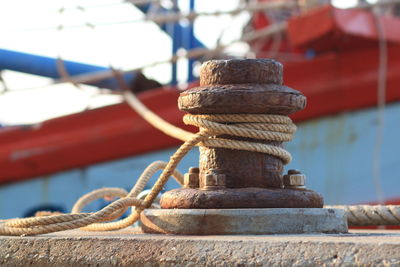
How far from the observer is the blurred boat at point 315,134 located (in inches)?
161

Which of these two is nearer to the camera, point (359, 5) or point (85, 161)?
point (359, 5)

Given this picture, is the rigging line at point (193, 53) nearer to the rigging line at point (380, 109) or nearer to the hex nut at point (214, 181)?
the rigging line at point (380, 109)

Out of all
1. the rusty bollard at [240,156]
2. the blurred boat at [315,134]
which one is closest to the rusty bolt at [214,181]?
the rusty bollard at [240,156]

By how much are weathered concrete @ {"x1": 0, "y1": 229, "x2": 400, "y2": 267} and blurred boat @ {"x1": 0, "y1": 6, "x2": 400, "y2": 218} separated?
2.91 metres

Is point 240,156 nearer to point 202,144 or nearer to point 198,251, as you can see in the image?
point 202,144

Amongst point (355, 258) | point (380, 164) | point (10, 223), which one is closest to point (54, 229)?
point (10, 223)

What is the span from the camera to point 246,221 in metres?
1.35

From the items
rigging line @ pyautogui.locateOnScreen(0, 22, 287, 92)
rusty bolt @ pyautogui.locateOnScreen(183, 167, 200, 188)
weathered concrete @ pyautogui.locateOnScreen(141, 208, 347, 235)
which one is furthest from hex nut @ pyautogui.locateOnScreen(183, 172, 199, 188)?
rigging line @ pyautogui.locateOnScreen(0, 22, 287, 92)

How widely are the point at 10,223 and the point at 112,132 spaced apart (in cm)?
329

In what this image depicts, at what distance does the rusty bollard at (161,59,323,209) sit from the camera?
1.42 m

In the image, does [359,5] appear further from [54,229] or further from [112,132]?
[54,229]

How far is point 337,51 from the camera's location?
4.23 meters

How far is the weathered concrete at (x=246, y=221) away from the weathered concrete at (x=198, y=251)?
0.24ft

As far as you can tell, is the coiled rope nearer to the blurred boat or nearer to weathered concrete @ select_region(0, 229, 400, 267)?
weathered concrete @ select_region(0, 229, 400, 267)
